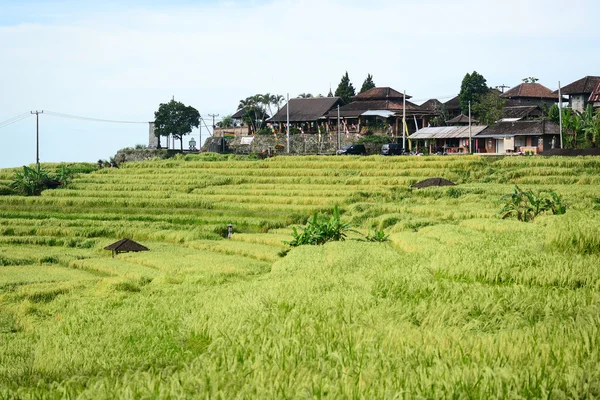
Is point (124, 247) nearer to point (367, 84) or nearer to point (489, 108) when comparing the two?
point (489, 108)

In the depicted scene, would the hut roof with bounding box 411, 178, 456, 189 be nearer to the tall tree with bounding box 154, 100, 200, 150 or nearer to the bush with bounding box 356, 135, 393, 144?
the bush with bounding box 356, 135, 393, 144

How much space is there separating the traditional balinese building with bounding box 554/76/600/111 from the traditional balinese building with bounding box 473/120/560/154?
11.5 m

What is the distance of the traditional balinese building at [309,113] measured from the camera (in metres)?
62.7

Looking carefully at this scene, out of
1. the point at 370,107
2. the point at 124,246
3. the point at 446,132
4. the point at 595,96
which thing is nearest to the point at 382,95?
the point at 370,107

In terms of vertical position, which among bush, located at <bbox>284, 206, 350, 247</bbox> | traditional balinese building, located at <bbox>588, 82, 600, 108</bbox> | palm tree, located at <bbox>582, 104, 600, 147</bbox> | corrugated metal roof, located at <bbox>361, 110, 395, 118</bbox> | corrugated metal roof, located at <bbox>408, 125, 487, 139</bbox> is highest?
traditional balinese building, located at <bbox>588, 82, 600, 108</bbox>

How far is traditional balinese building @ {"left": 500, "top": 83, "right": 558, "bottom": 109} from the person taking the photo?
6150cm

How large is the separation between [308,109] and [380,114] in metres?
8.64

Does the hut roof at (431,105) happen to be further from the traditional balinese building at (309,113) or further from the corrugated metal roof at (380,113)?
the traditional balinese building at (309,113)

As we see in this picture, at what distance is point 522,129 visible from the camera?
47594mm

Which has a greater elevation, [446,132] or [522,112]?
[522,112]

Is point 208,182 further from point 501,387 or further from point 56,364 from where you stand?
point 501,387

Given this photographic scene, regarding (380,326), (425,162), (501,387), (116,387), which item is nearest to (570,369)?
(501,387)

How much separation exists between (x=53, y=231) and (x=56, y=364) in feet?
65.0

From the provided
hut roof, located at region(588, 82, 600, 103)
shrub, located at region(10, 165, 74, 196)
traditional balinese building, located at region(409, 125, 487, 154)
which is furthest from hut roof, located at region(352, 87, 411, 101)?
shrub, located at region(10, 165, 74, 196)
